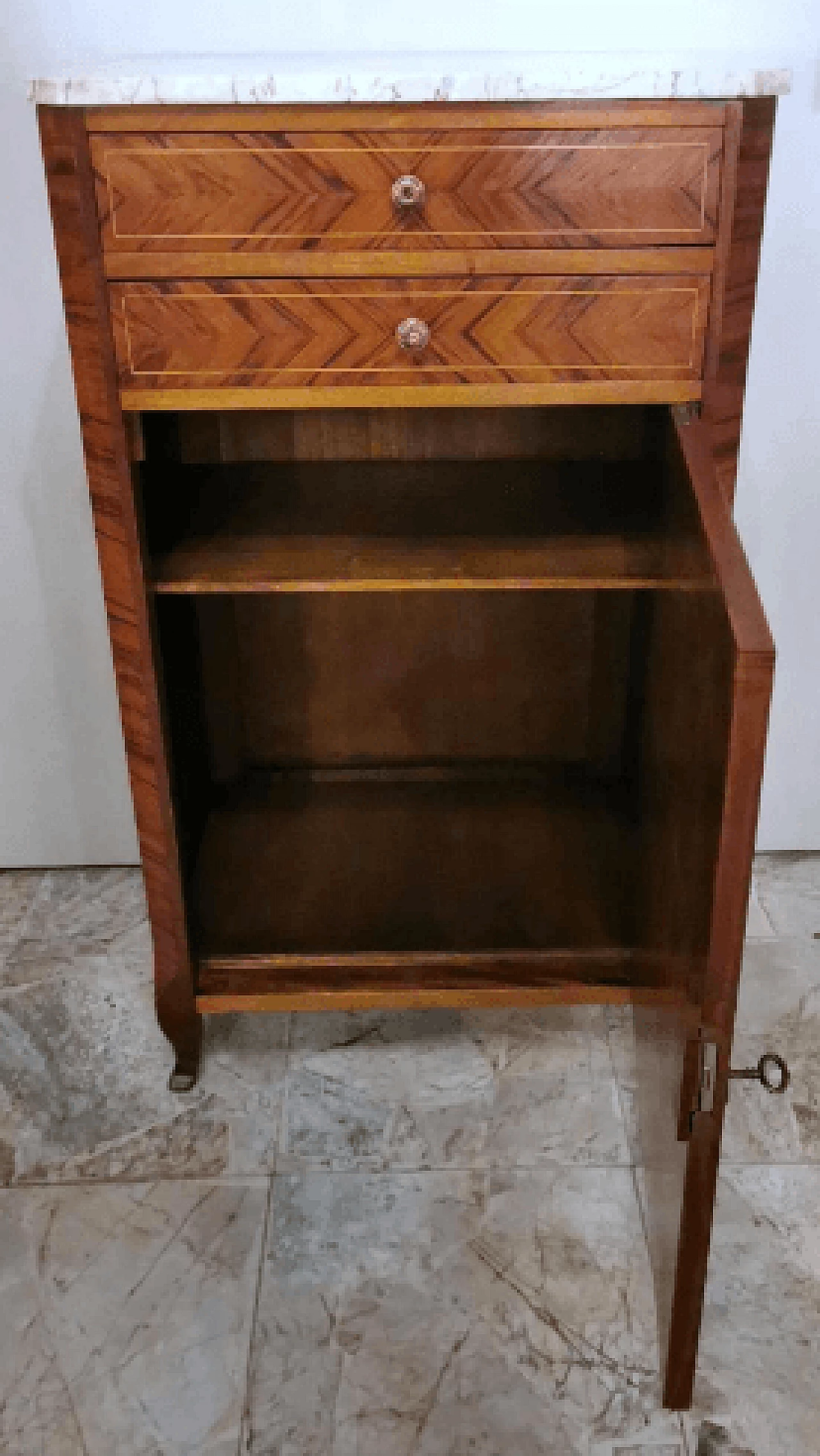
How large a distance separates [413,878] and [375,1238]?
0.43 metres

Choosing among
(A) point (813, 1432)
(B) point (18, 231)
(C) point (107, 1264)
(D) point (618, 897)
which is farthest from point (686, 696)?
(B) point (18, 231)

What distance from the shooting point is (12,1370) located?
1.21 metres

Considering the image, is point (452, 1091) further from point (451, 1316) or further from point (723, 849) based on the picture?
point (723, 849)

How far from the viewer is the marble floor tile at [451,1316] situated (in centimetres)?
116

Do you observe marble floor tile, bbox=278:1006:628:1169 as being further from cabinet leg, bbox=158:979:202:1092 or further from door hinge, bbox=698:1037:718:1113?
door hinge, bbox=698:1037:718:1113

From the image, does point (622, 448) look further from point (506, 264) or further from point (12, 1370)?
point (12, 1370)

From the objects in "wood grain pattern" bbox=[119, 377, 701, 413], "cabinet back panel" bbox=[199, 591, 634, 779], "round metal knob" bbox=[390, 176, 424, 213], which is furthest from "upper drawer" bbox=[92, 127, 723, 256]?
"cabinet back panel" bbox=[199, 591, 634, 779]

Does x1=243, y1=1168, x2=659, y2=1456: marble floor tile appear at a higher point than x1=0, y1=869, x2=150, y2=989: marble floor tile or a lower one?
lower

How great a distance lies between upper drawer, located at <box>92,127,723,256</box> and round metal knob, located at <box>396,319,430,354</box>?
6 centimetres

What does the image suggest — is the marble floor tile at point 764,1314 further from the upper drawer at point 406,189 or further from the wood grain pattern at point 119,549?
the upper drawer at point 406,189

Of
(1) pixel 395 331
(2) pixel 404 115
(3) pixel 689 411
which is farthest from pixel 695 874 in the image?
(2) pixel 404 115

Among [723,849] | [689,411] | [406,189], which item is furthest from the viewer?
[689,411]

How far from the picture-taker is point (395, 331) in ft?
3.65

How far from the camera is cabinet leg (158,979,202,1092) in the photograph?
1.44m
